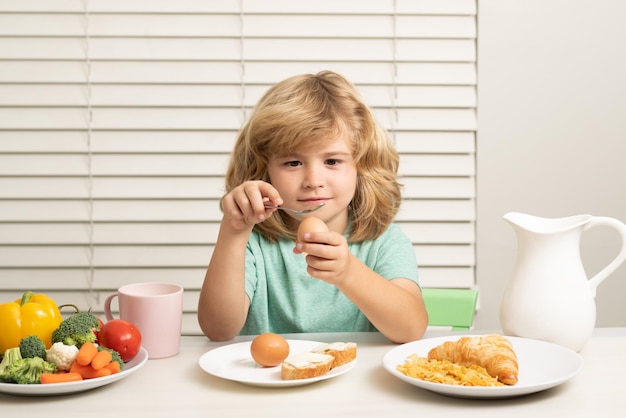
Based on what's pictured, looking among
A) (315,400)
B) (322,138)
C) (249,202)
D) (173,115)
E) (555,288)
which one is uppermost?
(173,115)

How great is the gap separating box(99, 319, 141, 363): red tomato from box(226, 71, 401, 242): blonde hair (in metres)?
0.54

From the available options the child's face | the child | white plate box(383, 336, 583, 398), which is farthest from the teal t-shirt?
white plate box(383, 336, 583, 398)

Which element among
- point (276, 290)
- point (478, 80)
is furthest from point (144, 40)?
point (276, 290)

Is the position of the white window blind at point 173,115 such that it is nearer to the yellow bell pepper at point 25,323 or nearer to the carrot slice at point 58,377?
the yellow bell pepper at point 25,323

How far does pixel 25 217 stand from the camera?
2682mm

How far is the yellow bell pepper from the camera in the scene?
1148 mm

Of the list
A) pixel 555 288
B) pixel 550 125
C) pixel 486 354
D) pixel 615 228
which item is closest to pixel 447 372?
pixel 486 354

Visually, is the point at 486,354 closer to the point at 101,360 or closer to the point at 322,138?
the point at 101,360

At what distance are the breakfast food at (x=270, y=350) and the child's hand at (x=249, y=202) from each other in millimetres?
240

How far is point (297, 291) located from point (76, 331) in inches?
26.0

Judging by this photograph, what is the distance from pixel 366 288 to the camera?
134 centimetres

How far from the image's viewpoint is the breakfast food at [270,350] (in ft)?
3.71

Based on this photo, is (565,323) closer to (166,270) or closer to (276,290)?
(276,290)

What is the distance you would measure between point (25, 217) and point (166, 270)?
0.51m
